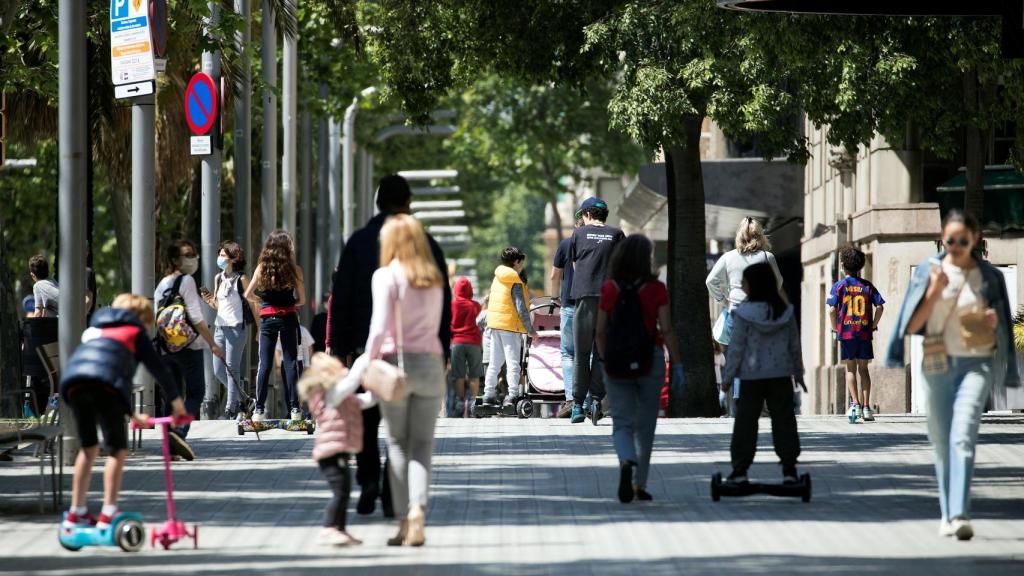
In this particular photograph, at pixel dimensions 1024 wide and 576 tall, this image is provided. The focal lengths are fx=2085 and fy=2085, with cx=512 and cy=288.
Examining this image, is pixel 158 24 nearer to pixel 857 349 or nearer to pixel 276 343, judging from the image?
pixel 276 343

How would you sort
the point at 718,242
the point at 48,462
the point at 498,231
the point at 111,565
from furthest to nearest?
the point at 498,231 → the point at 718,242 → the point at 48,462 → the point at 111,565

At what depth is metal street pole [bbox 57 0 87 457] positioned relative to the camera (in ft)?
45.7

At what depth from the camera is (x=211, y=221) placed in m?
23.0

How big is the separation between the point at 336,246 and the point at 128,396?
123ft

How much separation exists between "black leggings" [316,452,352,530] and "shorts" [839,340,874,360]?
370 inches

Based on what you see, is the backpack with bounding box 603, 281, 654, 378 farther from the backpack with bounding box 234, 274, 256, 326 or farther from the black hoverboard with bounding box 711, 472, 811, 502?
the backpack with bounding box 234, 274, 256, 326

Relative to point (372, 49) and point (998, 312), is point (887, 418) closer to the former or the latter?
point (372, 49)

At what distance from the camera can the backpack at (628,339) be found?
1181cm

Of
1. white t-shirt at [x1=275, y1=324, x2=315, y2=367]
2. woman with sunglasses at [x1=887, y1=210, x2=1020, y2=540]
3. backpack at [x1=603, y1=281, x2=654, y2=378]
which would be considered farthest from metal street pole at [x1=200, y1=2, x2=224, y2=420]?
woman with sunglasses at [x1=887, y1=210, x2=1020, y2=540]

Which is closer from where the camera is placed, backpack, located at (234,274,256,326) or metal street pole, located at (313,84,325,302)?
backpack, located at (234,274,256,326)

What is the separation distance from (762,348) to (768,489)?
31.3 inches

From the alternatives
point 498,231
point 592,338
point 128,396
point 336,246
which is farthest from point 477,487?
point 498,231

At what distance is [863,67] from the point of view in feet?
69.2

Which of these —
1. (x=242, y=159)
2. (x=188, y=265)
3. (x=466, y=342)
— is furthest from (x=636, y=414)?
(x=242, y=159)
